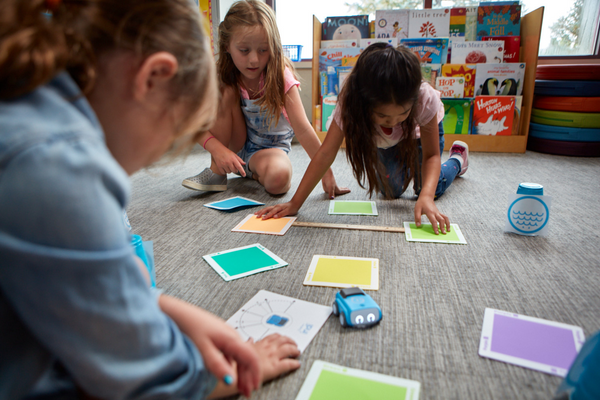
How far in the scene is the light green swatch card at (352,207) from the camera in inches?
55.4

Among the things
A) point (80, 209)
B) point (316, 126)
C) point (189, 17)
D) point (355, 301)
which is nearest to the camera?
point (80, 209)

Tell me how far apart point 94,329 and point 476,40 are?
2739 millimetres

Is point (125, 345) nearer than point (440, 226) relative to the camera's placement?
Yes

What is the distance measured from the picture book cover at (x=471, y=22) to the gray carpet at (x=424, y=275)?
4.14 ft

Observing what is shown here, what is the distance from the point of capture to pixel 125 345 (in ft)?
1.18

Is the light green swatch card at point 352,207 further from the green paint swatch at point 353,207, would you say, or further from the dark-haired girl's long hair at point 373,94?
the dark-haired girl's long hair at point 373,94

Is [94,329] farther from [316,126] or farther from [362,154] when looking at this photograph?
[316,126]

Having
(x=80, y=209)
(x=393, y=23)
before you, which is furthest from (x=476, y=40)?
(x=80, y=209)

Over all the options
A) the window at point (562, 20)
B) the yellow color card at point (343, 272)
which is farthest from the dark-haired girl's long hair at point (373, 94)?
the window at point (562, 20)

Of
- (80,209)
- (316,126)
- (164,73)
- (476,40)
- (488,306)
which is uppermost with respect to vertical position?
(476,40)

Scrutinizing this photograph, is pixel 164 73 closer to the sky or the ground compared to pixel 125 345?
closer to the sky

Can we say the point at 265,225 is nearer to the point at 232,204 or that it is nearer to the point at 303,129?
the point at 232,204

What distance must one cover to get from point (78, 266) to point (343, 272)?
2.28 ft

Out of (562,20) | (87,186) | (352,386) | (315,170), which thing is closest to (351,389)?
(352,386)
